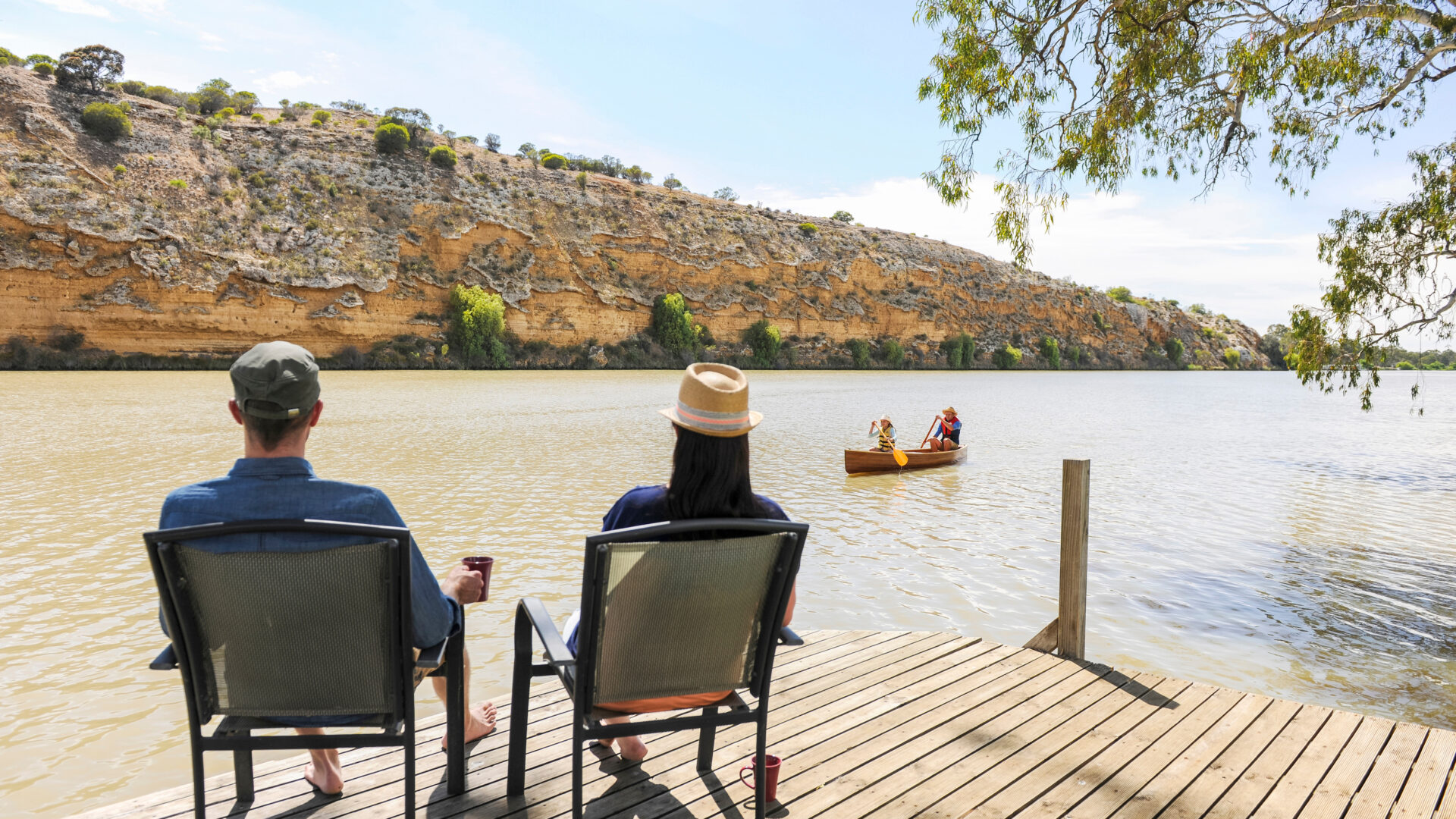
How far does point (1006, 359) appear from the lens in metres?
76.9

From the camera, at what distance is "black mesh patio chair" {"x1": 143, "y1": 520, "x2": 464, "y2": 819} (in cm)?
181

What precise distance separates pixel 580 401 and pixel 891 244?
56412 mm

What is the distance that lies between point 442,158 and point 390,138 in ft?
11.8

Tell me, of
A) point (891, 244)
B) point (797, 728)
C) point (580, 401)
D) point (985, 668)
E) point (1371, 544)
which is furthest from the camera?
point (891, 244)

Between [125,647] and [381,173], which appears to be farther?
[381,173]

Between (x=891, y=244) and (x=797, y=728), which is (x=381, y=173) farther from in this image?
(x=797, y=728)

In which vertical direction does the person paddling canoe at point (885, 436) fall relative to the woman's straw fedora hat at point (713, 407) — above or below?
below

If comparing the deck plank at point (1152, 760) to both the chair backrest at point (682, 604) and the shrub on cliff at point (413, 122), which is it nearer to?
the chair backrest at point (682, 604)

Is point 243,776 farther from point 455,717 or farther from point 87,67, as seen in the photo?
point 87,67

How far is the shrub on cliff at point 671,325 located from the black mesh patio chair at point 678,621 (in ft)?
181

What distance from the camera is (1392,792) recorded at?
2855 millimetres

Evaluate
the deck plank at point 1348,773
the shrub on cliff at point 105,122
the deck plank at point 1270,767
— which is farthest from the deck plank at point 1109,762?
the shrub on cliff at point 105,122

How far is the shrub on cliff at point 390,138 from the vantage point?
180 feet

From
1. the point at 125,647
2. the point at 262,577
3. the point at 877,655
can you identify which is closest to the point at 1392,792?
the point at 877,655
